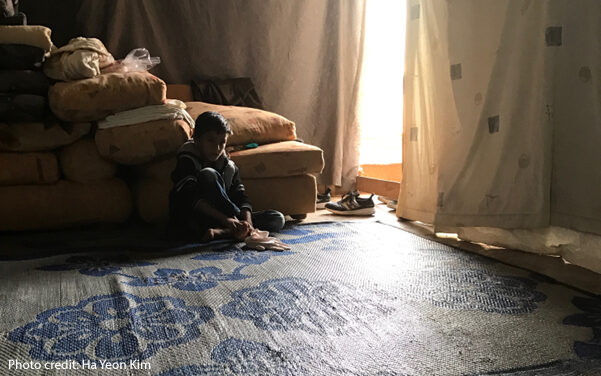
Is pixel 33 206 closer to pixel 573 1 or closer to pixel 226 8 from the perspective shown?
pixel 226 8

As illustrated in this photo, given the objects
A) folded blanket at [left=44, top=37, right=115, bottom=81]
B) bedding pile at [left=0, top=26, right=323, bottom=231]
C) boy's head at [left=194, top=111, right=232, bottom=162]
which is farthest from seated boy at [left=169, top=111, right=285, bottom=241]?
folded blanket at [left=44, top=37, right=115, bottom=81]

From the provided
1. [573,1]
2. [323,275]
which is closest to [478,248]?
[323,275]

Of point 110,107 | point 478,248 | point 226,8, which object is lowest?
point 478,248

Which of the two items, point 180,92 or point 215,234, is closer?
point 215,234

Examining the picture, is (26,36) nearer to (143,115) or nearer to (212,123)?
(143,115)

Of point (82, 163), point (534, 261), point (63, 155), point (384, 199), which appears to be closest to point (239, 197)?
point (82, 163)

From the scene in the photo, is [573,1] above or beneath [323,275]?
above

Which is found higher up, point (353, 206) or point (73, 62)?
point (73, 62)

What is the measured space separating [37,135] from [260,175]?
103 cm

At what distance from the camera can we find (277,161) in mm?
2416

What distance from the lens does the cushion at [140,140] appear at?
2166 mm

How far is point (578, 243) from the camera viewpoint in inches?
65.2

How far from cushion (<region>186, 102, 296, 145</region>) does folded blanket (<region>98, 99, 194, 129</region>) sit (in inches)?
13.3

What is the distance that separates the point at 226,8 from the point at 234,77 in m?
0.49
